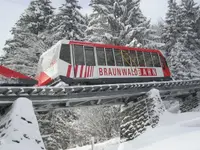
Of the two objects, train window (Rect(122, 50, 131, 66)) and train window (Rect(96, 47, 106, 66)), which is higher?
train window (Rect(122, 50, 131, 66))

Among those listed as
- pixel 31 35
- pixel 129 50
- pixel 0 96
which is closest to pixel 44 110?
pixel 0 96

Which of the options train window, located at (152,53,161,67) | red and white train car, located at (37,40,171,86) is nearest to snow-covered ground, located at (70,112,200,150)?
red and white train car, located at (37,40,171,86)

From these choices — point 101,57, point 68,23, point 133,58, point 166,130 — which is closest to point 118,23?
point 68,23

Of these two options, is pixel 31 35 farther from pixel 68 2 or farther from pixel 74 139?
pixel 74 139

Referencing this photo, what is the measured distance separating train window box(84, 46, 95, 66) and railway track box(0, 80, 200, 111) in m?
1.79

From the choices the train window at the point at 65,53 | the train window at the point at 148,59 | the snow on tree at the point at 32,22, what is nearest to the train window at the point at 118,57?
the train window at the point at 148,59

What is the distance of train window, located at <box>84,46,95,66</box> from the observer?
1859cm

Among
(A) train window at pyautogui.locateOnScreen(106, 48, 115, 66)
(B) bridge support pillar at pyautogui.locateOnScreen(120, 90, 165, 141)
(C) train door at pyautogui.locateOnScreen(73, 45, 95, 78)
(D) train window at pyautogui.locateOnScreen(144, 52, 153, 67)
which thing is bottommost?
(B) bridge support pillar at pyautogui.locateOnScreen(120, 90, 165, 141)

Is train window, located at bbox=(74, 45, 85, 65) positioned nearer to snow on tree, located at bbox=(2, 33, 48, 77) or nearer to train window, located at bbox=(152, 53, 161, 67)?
train window, located at bbox=(152, 53, 161, 67)

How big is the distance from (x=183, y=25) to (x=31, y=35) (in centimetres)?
1529

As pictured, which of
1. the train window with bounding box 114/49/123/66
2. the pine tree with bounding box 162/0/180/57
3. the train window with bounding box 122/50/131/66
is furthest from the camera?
the pine tree with bounding box 162/0/180/57

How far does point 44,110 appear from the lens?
16922mm

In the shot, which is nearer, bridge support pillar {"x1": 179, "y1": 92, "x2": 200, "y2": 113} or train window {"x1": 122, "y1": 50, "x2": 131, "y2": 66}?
train window {"x1": 122, "y1": 50, "x2": 131, "y2": 66}

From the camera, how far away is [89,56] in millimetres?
18766
